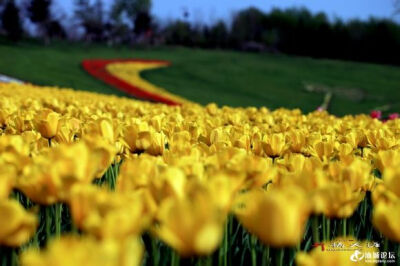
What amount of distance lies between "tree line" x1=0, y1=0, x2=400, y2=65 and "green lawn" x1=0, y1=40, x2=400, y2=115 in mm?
15129

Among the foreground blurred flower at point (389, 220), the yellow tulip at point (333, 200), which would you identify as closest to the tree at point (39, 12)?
the yellow tulip at point (333, 200)

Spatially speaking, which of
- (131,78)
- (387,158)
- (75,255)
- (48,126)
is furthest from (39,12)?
(75,255)

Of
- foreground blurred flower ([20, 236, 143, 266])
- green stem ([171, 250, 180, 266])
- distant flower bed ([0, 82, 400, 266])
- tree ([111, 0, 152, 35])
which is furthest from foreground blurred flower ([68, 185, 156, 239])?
tree ([111, 0, 152, 35])

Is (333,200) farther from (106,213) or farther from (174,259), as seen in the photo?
(106,213)

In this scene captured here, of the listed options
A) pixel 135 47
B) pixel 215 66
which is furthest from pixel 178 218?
pixel 135 47

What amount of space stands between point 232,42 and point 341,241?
251 feet

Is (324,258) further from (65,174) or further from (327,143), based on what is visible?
(327,143)

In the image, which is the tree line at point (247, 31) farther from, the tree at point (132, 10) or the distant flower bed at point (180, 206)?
the distant flower bed at point (180, 206)

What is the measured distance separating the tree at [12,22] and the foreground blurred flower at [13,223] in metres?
54.2

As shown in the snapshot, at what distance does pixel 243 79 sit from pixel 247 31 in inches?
1729

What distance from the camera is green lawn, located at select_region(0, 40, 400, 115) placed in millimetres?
28312

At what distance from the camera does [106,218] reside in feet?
2.96

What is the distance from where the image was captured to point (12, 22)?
5097 centimetres

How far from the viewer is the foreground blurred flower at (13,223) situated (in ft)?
3.14
